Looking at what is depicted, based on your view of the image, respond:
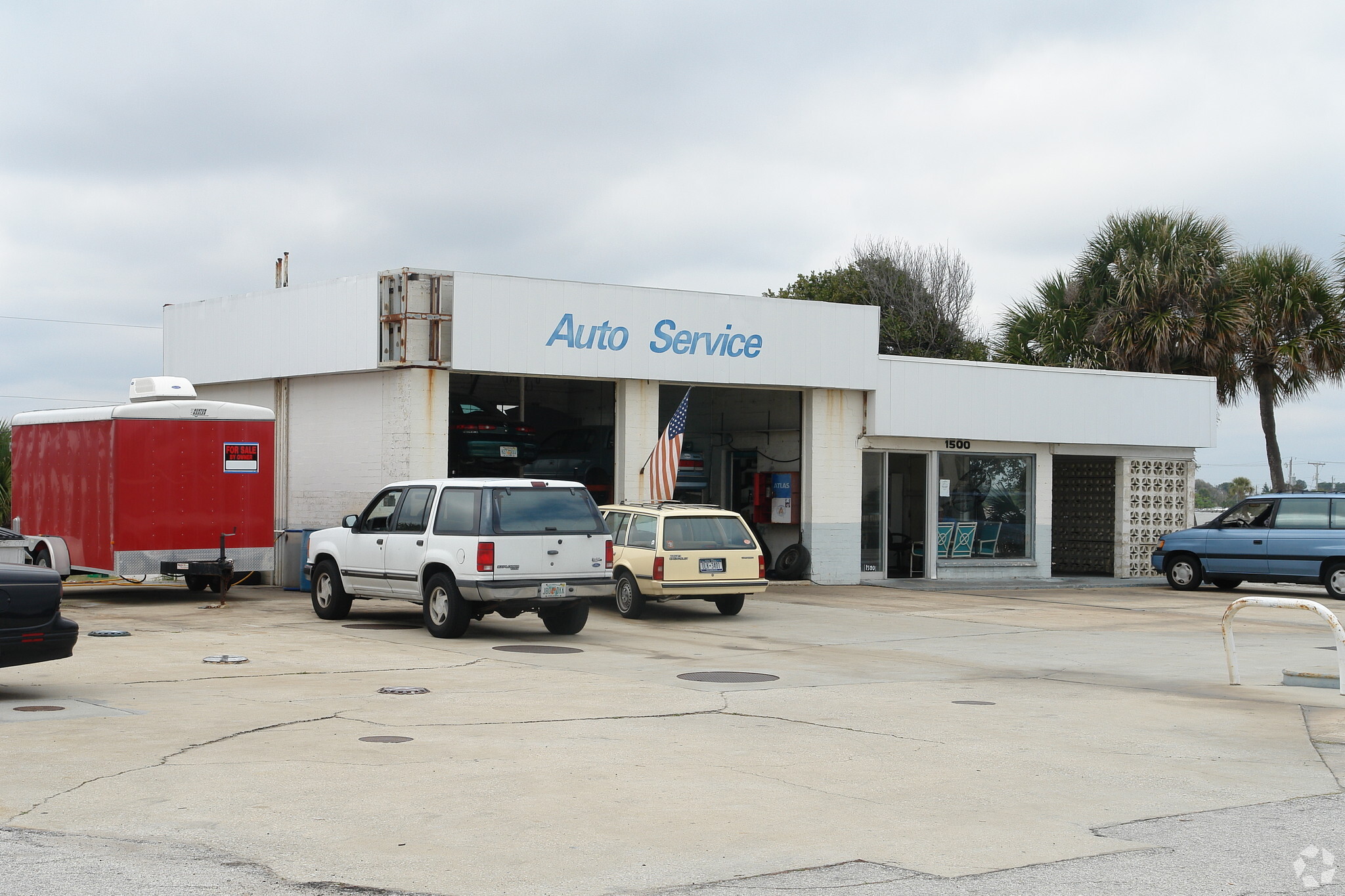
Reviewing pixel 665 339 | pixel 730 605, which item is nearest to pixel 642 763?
pixel 730 605

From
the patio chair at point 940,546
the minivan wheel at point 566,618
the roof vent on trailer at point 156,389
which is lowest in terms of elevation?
the minivan wheel at point 566,618

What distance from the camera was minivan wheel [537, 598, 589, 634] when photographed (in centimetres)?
1653

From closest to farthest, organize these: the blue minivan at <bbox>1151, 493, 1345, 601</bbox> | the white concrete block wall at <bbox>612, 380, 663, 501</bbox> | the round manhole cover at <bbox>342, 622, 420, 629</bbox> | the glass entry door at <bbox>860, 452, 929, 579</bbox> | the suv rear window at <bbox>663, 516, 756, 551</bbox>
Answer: the round manhole cover at <bbox>342, 622, 420, 629</bbox>
the suv rear window at <bbox>663, 516, 756, 551</bbox>
the white concrete block wall at <bbox>612, 380, 663, 501</bbox>
the blue minivan at <bbox>1151, 493, 1345, 601</bbox>
the glass entry door at <bbox>860, 452, 929, 579</bbox>

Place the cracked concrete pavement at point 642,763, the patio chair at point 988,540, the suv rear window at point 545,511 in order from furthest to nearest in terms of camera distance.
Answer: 1. the patio chair at point 988,540
2. the suv rear window at point 545,511
3. the cracked concrete pavement at point 642,763

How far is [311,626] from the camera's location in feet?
56.9

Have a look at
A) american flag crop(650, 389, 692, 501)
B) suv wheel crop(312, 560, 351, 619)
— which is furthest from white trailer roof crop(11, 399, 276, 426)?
american flag crop(650, 389, 692, 501)

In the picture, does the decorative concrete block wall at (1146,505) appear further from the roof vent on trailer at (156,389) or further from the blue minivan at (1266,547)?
the roof vent on trailer at (156,389)

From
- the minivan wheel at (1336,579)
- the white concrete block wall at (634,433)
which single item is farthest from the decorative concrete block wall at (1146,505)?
the white concrete block wall at (634,433)

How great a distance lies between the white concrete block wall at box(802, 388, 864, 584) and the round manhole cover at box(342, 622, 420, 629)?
410 inches

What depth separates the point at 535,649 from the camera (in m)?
15.2

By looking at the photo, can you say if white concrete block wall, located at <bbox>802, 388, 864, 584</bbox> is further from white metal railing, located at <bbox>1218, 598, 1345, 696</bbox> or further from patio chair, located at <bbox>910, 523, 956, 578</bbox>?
white metal railing, located at <bbox>1218, 598, 1345, 696</bbox>

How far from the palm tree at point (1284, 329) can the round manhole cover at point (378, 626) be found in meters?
23.7

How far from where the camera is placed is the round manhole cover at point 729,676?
42.4 feet

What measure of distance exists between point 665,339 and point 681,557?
6900 mm
